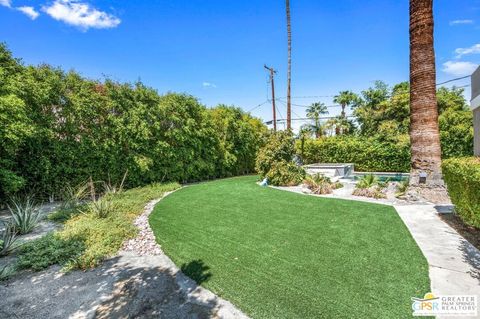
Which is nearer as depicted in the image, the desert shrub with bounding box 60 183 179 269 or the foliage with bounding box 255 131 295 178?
the desert shrub with bounding box 60 183 179 269

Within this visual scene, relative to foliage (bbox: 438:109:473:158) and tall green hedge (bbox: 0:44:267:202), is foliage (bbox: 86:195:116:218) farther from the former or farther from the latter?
foliage (bbox: 438:109:473:158)

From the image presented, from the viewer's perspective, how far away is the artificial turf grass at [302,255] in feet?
9.86

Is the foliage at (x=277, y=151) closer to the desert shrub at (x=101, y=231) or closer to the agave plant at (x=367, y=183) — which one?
the agave plant at (x=367, y=183)

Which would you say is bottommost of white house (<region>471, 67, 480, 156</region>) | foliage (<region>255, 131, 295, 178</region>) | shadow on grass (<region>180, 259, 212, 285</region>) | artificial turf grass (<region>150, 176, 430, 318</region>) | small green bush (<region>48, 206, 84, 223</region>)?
shadow on grass (<region>180, 259, 212, 285</region>)

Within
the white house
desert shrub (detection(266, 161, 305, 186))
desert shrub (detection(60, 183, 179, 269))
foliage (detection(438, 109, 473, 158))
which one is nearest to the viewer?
desert shrub (detection(60, 183, 179, 269))

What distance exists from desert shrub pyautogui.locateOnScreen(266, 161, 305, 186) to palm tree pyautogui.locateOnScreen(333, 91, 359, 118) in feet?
73.0

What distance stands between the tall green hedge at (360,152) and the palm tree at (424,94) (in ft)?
30.8

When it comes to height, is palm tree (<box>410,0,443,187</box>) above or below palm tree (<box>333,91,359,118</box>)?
below

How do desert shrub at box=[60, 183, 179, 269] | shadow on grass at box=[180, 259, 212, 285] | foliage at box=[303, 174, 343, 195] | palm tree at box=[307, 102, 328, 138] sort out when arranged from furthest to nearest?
1. palm tree at box=[307, 102, 328, 138]
2. foliage at box=[303, 174, 343, 195]
3. desert shrub at box=[60, 183, 179, 269]
4. shadow on grass at box=[180, 259, 212, 285]

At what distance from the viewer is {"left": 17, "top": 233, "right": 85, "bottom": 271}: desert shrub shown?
427 cm

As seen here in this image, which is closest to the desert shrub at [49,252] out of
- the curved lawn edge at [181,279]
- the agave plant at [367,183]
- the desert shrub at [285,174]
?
the curved lawn edge at [181,279]

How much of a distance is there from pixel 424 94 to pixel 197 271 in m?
8.68

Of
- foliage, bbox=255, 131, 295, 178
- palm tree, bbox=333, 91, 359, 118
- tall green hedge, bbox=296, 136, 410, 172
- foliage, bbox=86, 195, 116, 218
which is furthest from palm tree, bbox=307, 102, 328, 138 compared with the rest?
foliage, bbox=86, 195, 116, 218

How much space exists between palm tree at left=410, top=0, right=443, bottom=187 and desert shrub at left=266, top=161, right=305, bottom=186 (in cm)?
502
